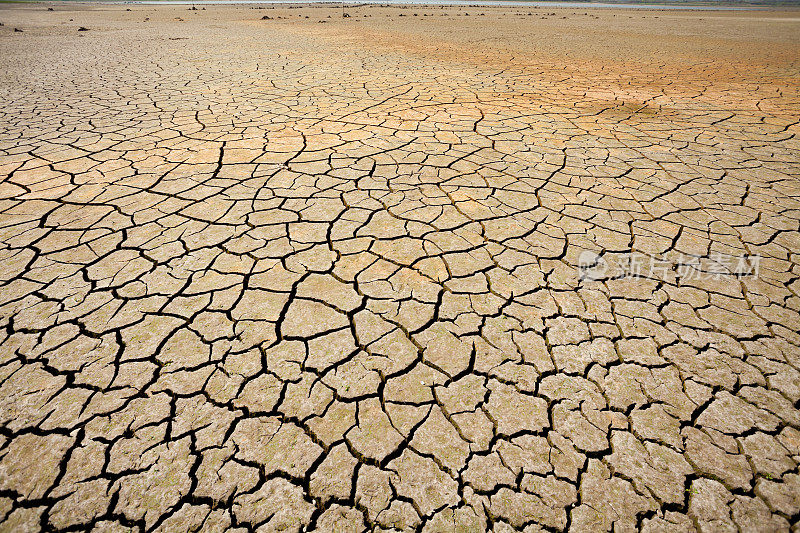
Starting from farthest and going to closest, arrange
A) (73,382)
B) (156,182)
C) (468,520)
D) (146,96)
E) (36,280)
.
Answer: (146,96), (156,182), (36,280), (73,382), (468,520)

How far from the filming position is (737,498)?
1228mm

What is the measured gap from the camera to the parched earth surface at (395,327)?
125 cm

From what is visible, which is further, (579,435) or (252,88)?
(252,88)

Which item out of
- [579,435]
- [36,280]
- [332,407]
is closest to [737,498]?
[579,435]

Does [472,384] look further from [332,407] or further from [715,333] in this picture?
[715,333]

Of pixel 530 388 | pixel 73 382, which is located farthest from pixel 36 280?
pixel 530 388

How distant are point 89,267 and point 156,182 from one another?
3.58ft

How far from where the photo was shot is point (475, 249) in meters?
2.35

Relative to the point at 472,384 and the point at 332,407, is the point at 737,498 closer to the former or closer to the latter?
the point at 472,384

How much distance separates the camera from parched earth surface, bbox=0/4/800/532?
1.25 metres

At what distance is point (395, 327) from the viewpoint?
184 centimetres

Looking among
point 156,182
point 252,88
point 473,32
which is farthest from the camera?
point 473,32

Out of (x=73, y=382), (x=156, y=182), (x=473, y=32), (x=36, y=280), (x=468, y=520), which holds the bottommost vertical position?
(x=468, y=520)

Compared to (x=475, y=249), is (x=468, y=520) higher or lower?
lower
